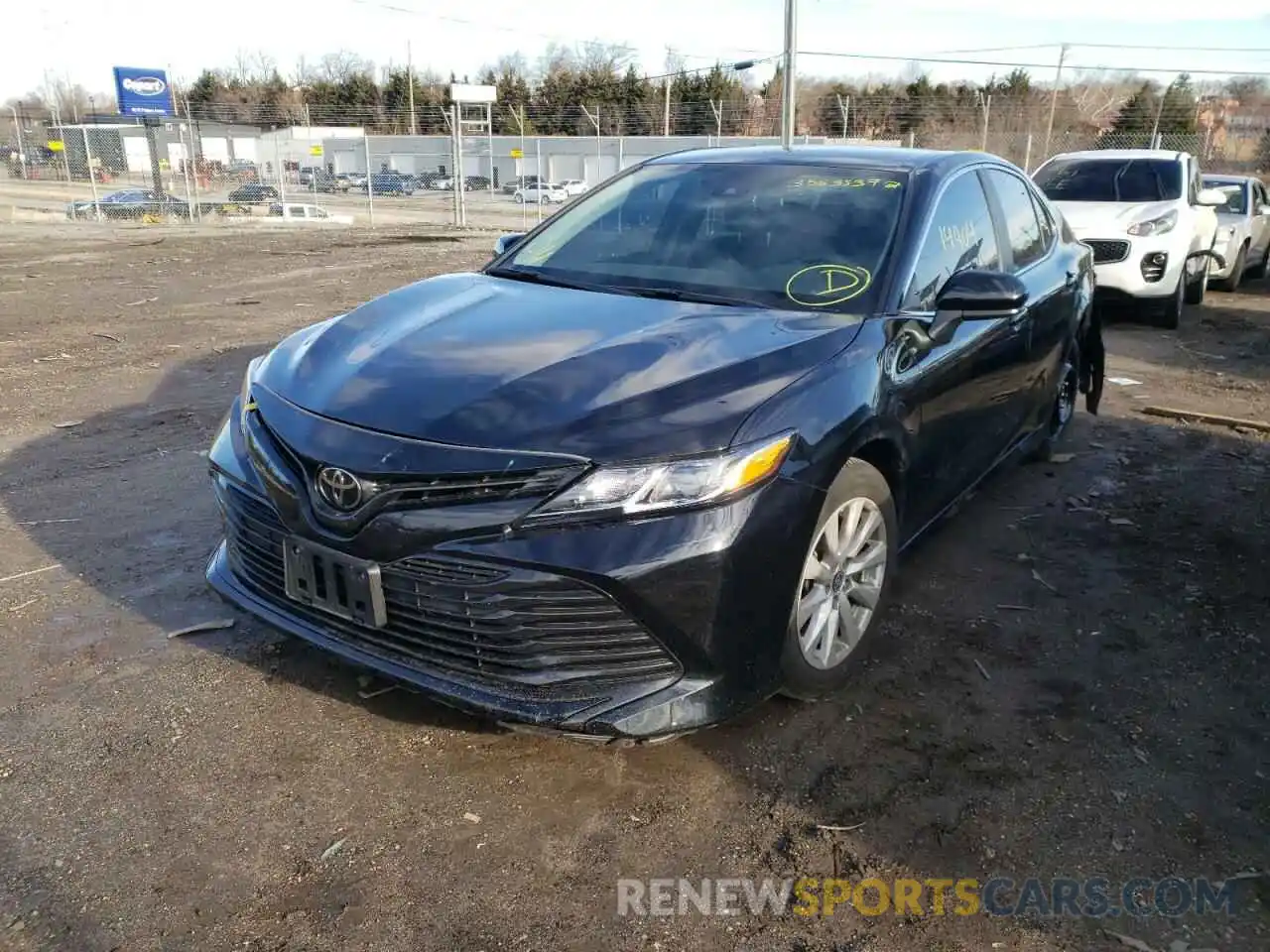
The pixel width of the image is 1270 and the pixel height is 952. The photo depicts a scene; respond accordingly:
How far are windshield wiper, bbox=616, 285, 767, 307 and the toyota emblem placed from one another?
4.42ft

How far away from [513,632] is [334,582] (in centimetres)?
52

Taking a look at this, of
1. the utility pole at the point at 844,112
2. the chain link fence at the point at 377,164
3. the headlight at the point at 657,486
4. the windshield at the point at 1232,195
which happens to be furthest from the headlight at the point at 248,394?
the utility pole at the point at 844,112

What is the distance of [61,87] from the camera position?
60.5 m

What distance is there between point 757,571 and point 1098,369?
14.1 feet

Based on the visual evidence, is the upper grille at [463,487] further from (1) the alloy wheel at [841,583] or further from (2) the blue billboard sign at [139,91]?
(2) the blue billboard sign at [139,91]

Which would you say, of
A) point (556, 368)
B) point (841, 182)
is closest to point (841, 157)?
point (841, 182)

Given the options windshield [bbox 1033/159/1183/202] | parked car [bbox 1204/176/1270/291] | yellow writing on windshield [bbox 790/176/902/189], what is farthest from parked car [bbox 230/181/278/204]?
yellow writing on windshield [bbox 790/176/902/189]

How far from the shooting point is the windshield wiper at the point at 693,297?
3.35m

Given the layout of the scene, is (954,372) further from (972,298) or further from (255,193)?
(255,193)

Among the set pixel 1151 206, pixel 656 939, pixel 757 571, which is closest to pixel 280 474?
pixel 757 571

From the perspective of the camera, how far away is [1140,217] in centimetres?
955

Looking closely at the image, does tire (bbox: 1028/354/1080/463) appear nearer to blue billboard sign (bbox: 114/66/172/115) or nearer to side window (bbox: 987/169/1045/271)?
side window (bbox: 987/169/1045/271)

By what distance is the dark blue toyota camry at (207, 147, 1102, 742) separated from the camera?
2.42 meters

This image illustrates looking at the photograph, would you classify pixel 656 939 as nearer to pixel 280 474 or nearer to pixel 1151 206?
pixel 280 474
